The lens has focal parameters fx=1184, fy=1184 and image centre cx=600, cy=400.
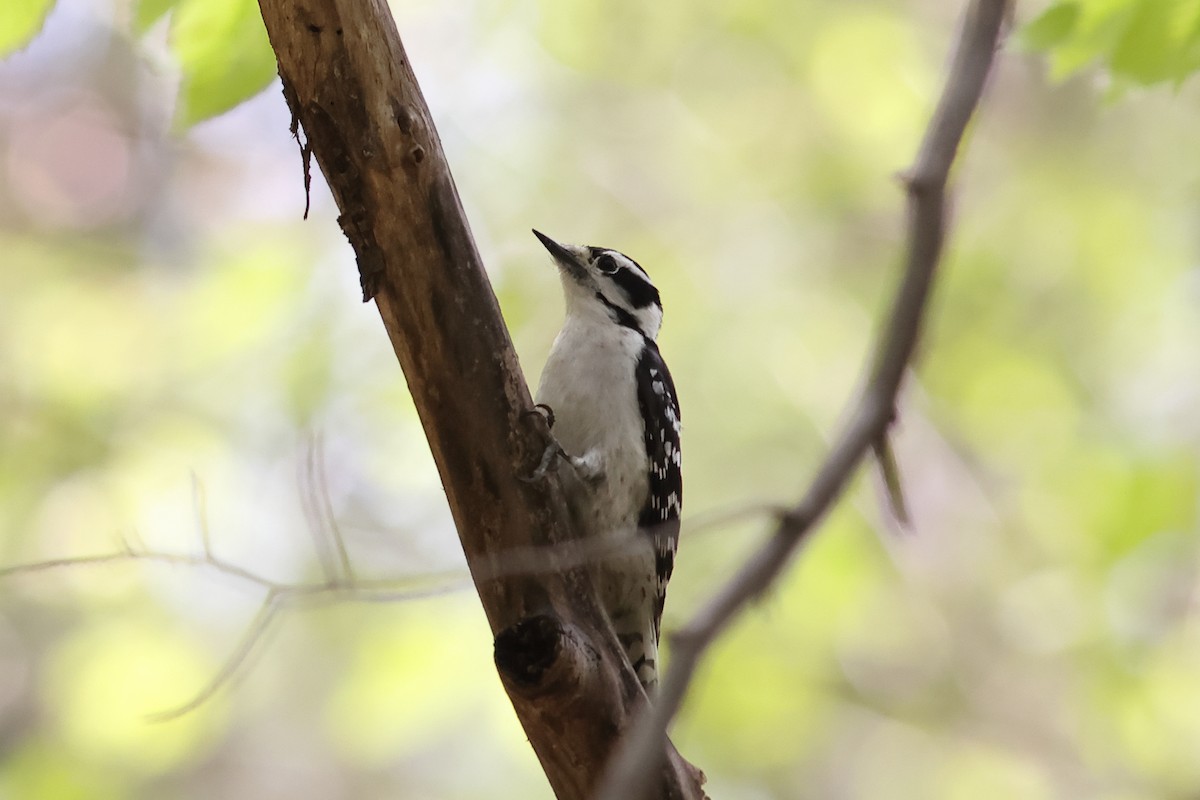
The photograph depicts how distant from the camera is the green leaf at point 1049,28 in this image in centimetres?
274

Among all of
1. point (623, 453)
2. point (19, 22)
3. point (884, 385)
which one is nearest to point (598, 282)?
point (623, 453)

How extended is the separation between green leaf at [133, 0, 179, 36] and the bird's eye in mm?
2518

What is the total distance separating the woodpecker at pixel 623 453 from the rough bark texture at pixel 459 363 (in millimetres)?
796

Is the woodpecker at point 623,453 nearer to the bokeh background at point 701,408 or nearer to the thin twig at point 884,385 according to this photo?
the bokeh background at point 701,408

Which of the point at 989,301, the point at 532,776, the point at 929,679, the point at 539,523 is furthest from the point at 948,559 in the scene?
the point at 539,523

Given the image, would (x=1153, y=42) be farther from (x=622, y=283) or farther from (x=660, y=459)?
(x=622, y=283)

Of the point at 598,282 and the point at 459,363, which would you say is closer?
the point at 459,363

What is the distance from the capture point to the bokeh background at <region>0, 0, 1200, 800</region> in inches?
255

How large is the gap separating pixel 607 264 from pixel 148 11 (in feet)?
8.46

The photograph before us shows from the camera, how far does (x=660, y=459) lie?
4.29 m

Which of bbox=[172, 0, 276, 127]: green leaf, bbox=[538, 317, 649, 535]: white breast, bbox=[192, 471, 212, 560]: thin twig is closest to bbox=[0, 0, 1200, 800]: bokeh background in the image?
bbox=[538, 317, 649, 535]: white breast

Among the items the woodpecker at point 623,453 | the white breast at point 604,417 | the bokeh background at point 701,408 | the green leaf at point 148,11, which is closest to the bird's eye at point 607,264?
the woodpecker at point 623,453

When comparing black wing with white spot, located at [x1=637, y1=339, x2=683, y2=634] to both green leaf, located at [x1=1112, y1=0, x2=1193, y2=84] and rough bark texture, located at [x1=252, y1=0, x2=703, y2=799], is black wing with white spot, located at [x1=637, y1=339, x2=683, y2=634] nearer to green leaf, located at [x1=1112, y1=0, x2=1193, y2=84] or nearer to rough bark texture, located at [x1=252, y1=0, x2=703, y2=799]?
rough bark texture, located at [x1=252, y1=0, x2=703, y2=799]

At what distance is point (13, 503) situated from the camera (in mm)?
6797
